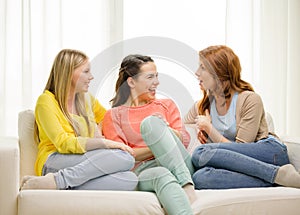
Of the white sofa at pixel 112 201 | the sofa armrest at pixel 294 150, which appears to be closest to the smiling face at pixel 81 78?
the white sofa at pixel 112 201

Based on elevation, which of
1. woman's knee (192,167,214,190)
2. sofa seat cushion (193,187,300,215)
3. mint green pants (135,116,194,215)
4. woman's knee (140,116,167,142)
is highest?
woman's knee (140,116,167,142)

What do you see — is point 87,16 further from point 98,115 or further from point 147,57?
point 147,57

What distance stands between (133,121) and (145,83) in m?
0.26

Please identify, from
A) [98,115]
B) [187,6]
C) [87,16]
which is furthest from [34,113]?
[187,6]

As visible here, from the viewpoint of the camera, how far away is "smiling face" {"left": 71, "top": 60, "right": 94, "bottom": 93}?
2.43 m

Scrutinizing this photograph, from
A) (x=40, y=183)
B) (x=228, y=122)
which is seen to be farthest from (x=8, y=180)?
(x=228, y=122)

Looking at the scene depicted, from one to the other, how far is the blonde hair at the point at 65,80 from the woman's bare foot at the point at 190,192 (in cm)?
51

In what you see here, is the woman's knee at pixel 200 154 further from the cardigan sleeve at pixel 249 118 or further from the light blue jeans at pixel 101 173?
the light blue jeans at pixel 101 173

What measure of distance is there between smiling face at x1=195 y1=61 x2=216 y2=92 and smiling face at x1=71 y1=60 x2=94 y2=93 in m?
0.47

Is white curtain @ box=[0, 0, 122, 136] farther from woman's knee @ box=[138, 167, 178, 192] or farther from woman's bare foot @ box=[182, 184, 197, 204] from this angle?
woman's bare foot @ box=[182, 184, 197, 204]

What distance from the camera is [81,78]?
96.3 inches

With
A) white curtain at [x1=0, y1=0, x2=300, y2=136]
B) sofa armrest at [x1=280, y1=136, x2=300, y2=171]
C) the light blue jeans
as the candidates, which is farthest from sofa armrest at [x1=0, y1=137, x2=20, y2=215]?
white curtain at [x1=0, y1=0, x2=300, y2=136]

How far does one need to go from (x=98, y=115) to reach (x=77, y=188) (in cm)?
43

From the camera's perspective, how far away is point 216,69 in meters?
2.59
